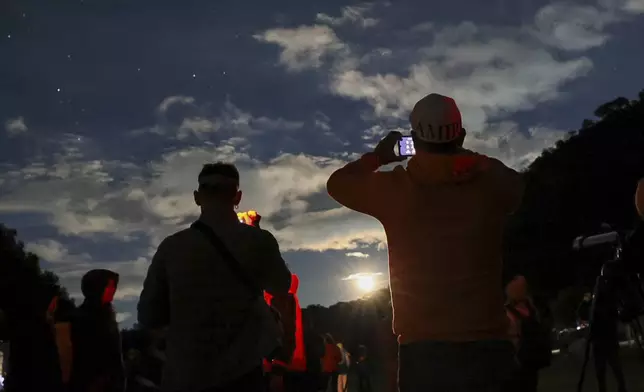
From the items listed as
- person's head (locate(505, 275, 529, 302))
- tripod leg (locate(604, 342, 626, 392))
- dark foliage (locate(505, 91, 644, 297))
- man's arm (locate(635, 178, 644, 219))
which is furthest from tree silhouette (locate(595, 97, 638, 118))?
man's arm (locate(635, 178, 644, 219))

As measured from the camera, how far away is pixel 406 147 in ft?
12.3

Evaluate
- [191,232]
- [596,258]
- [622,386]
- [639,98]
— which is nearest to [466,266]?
[191,232]

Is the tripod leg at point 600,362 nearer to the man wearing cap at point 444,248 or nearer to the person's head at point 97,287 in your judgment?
the person's head at point 97,287

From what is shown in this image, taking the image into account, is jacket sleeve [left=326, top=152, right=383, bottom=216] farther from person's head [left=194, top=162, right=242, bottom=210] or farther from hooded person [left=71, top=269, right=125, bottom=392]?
hooded person [left=71, top=269, right=125, bottom=392]

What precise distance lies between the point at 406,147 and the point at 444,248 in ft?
1.73

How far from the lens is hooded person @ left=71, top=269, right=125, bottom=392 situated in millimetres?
6750

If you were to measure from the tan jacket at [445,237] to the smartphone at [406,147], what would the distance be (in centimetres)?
16

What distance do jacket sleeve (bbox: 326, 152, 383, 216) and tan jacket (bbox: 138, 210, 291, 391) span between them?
0.69 meters

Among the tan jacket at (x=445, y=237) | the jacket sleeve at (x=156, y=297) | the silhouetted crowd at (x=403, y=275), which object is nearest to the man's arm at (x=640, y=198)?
the silhouetted crowd at (x=403, y=275)

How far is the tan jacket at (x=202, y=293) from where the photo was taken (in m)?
4.03

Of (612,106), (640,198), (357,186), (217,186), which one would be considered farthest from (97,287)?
(612,106)

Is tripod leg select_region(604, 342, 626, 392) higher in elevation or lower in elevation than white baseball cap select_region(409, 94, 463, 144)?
lower

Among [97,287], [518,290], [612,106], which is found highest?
[612,106]

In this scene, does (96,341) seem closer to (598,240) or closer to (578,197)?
(598,240)
